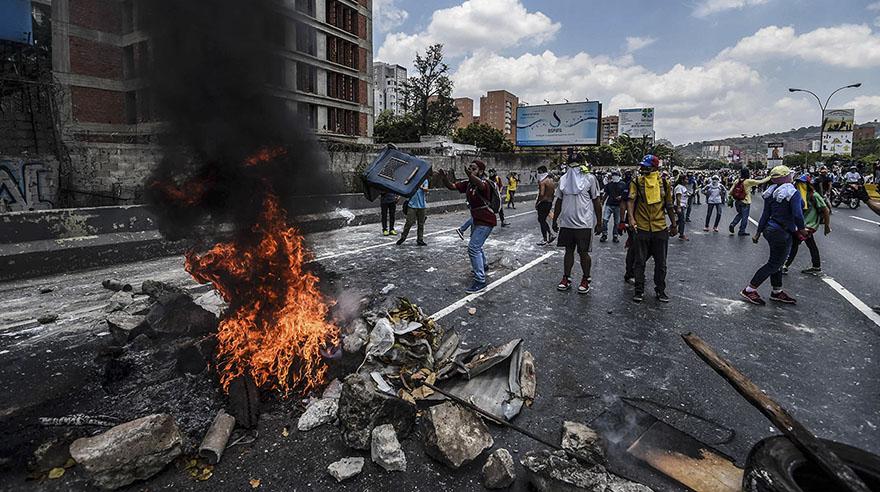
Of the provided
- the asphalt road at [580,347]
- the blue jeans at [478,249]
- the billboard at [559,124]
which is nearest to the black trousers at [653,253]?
the asphalt road at [580,347]

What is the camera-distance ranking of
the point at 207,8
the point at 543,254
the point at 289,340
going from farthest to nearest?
1. the point at 543,254
2. the point at 207,8
3. the point at 289,340

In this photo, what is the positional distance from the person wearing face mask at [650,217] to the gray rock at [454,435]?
12.6 feet

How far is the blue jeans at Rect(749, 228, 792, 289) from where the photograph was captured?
5488mm

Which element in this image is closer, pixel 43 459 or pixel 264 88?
pixel 43 459

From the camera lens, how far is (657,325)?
16.1ft

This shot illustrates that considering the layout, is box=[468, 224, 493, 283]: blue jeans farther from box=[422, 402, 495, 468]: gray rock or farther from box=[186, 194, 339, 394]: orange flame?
box=[422, 402, 495, 468]: gray rock

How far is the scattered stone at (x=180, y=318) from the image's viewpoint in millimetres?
4117

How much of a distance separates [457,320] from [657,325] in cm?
231

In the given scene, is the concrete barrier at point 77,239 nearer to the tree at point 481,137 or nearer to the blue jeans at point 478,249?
the blue jeans at point 478,249

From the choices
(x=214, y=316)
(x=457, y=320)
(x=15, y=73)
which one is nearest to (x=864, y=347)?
(x=457, y=320)

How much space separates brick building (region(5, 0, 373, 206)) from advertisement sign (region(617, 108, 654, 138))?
41.6m

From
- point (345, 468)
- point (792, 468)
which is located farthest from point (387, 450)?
point (792, 468)

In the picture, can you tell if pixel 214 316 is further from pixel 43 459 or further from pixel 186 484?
pixel 186 484

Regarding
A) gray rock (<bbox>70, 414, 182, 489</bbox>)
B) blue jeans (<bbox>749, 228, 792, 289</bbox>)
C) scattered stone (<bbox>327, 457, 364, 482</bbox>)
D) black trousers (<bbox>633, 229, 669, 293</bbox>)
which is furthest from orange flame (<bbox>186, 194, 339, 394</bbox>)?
blue jeans (<bbox>749, 228, 792, 289</bbox>)
